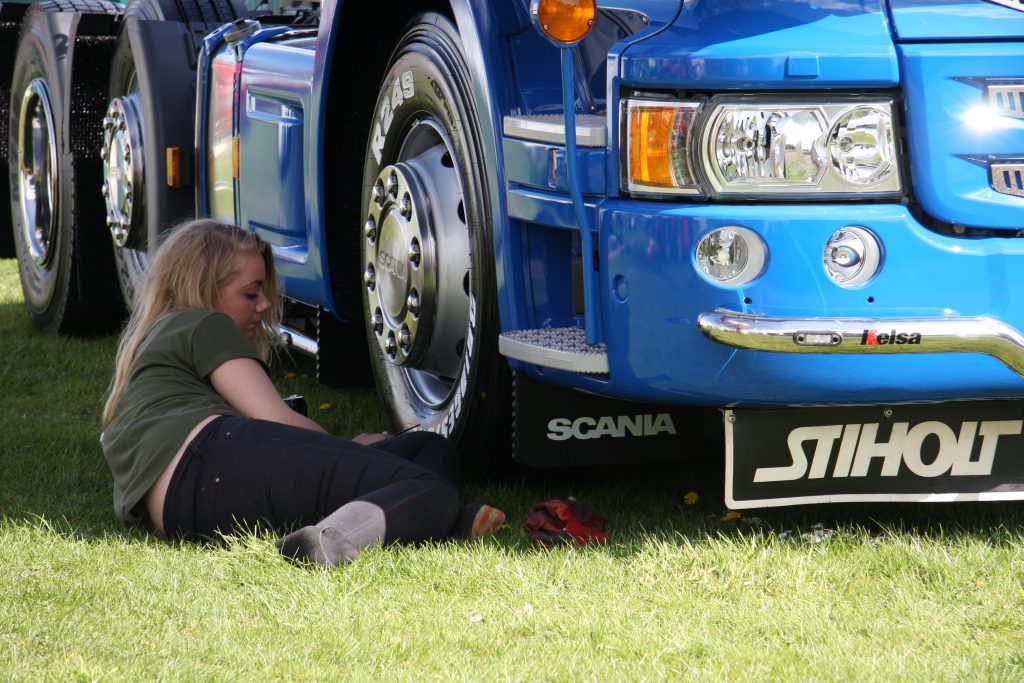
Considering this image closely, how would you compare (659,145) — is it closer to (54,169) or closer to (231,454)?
(231,454)

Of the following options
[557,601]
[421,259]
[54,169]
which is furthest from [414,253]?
[54,169]

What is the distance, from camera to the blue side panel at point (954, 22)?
2.73 metres

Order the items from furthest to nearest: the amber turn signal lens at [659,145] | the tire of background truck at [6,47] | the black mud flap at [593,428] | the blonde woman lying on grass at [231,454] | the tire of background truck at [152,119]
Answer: the tire of background truck at [6,47]
the tire of background truck at [152,119]
the black mud flap at [593,428]
the blonde woman lying on grass at [231,454]
the amber turn signal lens at [659,145]

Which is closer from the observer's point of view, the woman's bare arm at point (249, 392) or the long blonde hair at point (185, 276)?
the woman's bare arm at point (249, 392)

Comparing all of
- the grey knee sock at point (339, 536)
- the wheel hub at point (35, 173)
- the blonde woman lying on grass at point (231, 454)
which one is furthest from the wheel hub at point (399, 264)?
the wheel hub at point (35, 173)

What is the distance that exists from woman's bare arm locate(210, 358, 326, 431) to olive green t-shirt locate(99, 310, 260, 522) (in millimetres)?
19

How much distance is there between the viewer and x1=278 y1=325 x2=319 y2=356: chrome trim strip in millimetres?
4758

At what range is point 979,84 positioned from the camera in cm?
271

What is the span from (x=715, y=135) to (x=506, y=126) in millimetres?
614

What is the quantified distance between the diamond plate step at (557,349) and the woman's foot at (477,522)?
36cm

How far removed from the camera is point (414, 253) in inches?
145

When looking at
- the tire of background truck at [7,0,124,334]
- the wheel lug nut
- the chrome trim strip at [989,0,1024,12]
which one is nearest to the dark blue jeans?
the wheel lug nut

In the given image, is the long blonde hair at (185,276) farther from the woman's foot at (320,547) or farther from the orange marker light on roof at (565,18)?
the orange marker light on roof at (565,18)

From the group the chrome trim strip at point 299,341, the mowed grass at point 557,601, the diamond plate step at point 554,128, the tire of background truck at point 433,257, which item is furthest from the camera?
the chrome trim strip at point 299,341
